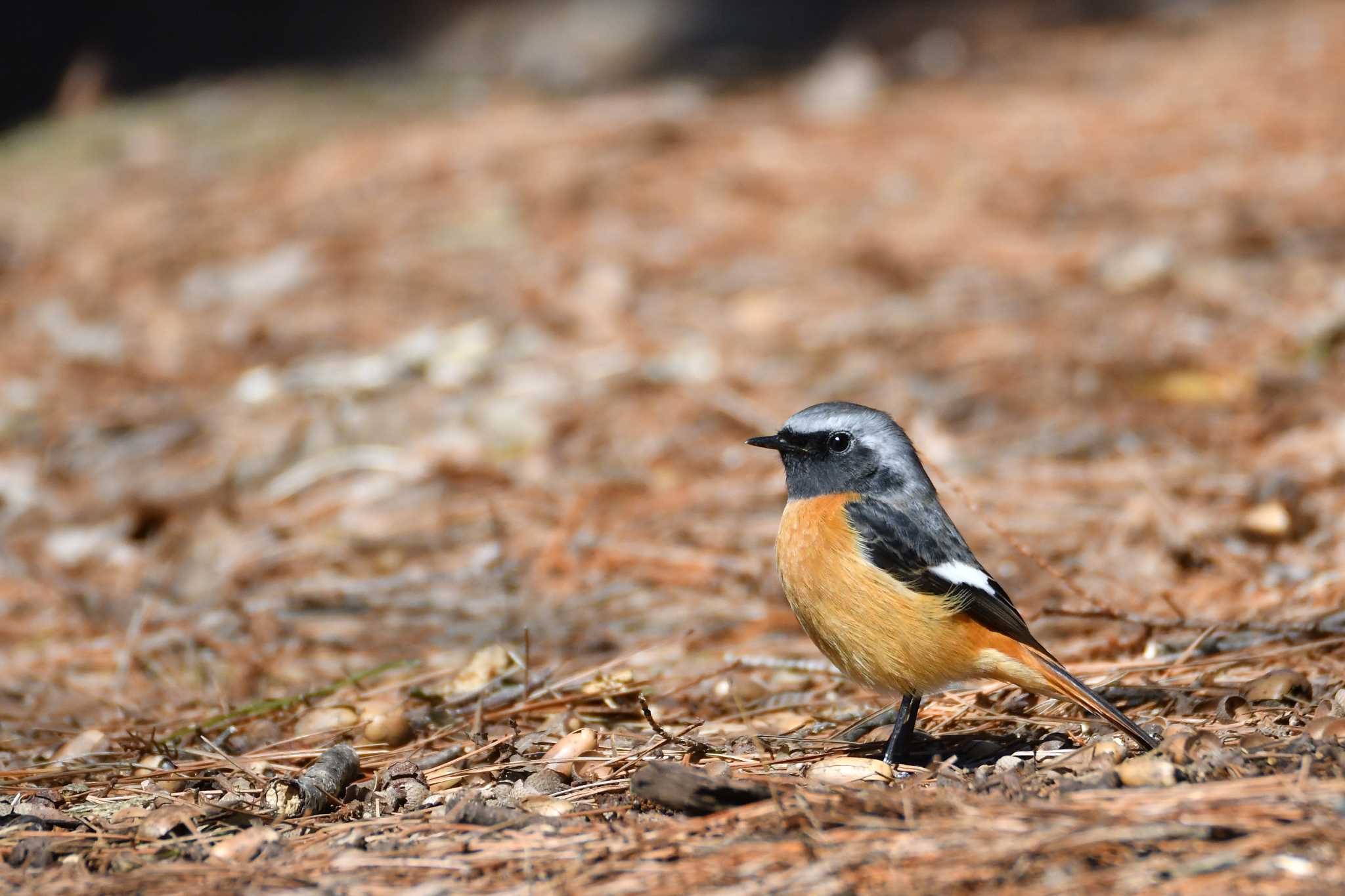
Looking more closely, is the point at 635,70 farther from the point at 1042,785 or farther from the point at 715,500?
the point at 1042,785

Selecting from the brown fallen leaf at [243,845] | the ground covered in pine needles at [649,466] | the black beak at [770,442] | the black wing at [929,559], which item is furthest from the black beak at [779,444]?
the brown fallen leaf at [243,845]

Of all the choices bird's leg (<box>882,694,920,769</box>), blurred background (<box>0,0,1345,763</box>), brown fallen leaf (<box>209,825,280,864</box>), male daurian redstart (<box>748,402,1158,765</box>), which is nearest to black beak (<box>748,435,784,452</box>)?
male daurian redstart (<box>748,402,1158,765</box>)

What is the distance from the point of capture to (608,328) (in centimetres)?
667

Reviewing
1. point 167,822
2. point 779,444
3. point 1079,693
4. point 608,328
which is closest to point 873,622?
point 1079,693

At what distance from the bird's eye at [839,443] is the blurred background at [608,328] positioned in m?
0.40

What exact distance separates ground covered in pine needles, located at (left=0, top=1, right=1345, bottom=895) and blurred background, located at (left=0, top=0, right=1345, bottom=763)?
32 mm

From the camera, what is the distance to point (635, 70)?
447 inches

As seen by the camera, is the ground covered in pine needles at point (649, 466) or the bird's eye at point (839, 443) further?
the bird's eye at point (839, 443)

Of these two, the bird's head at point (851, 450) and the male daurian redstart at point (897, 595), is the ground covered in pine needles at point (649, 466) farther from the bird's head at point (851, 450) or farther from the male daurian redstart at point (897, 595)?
the bird's head at point (851, 450)

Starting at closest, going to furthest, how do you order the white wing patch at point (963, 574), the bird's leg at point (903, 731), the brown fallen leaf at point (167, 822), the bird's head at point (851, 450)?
the brown fallen leaf at point (167, 822) < the bird's leg at point (903, 731) < the white wing patch at point (963, 574) < the bird's head at point (851, 450)

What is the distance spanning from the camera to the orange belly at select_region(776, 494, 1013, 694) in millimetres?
2945

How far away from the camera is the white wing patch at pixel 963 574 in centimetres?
300

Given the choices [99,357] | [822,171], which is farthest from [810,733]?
[822,171]

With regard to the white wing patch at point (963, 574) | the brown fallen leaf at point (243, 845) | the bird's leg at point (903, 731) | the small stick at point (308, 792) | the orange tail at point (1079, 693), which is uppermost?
the white wing patch at point (963, 574)
